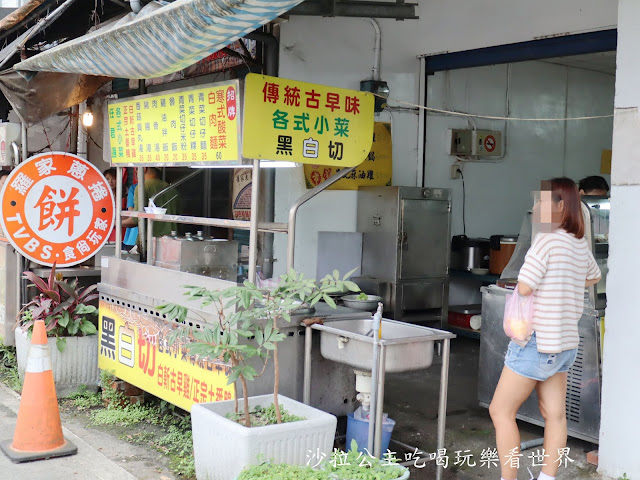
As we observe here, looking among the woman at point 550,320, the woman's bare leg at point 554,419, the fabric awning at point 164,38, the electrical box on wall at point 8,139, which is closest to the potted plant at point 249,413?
the woman at point 550,320

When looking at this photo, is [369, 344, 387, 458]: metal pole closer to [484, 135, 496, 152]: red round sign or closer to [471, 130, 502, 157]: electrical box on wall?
[471, 130, 502, 157]: electrical box on wall

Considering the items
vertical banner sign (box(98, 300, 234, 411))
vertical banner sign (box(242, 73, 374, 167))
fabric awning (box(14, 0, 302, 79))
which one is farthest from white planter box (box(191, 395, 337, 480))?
fabric awning (box(14, 0, 302, 79))

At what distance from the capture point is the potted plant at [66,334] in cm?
625

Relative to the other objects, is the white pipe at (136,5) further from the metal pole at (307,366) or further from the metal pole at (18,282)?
the metal pole at (18,282)

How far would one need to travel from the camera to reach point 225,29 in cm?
357

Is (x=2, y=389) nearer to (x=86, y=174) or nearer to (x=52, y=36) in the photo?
(x=86, y=174)

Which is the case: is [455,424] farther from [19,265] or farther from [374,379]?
[19,265]

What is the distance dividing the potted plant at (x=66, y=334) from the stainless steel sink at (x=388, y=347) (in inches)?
108

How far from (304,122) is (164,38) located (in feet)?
3.41

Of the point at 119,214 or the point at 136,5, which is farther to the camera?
the point at 119,214

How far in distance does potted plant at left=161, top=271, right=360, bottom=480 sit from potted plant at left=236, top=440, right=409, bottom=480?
167mm

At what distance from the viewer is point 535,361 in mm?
3955

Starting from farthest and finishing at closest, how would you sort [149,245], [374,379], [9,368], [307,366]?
[9,368] < [149,245] < [307,366] < [374,379]

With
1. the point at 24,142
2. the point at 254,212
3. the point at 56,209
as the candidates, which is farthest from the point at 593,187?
the point at 24,142
